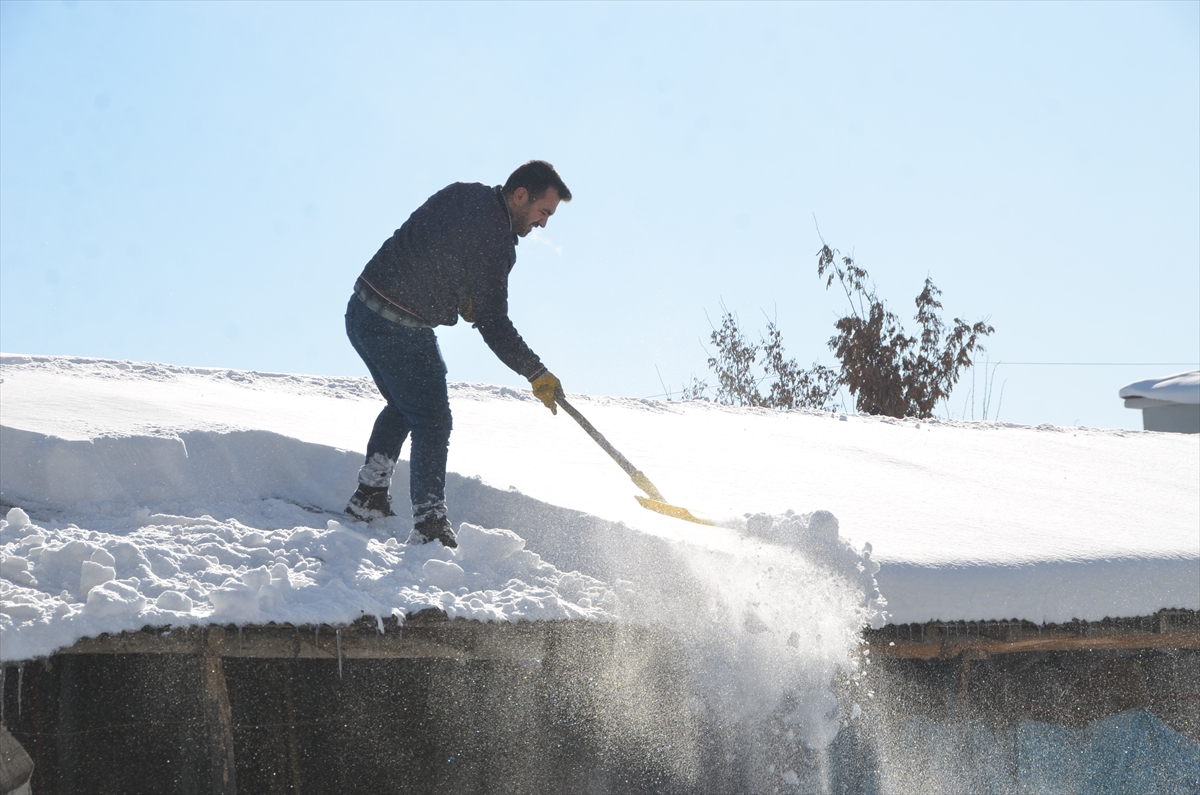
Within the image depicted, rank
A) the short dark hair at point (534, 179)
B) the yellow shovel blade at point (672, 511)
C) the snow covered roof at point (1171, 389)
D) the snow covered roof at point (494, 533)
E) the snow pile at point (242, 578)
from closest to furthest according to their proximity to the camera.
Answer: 1. the snow pile at point (242, 578)
2. the snow covered roof at point (494, 533)
3. the short dark hair at point (534, 179)
4. the yellow shovel blade at point (672, 511)
5. the snow covered roof at point (1171, 389)

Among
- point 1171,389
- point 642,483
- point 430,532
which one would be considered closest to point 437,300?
point 430,532

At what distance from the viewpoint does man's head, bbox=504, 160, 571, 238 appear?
4051 millimetres

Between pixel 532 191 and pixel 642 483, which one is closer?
pixel 532 191

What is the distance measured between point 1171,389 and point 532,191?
1321 cm

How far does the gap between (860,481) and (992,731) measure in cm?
176

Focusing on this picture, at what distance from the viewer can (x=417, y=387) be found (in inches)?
155

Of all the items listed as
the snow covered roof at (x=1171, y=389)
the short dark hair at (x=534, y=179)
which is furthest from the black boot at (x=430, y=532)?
the snow covered roof at (x=1171, y=389)

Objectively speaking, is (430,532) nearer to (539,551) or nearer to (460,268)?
(539,551)

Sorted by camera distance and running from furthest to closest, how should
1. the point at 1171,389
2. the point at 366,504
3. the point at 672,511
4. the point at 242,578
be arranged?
the point at 1171,389, the point at 672,511, the point at 366,504, the point at 242,578

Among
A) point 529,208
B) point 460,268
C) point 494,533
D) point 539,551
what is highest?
point 529,208

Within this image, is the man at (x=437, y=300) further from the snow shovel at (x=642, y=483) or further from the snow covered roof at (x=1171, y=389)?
the snow covered roof at (x=1171, y=389)

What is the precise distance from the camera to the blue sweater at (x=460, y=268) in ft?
12.9

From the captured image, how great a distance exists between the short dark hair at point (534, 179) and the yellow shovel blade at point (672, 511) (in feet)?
4.73

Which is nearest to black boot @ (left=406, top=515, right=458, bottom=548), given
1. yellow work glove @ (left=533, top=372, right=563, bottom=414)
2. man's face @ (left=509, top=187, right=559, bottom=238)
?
yellow work glove @ (left=533, top=372, right=563, bottom=414)
